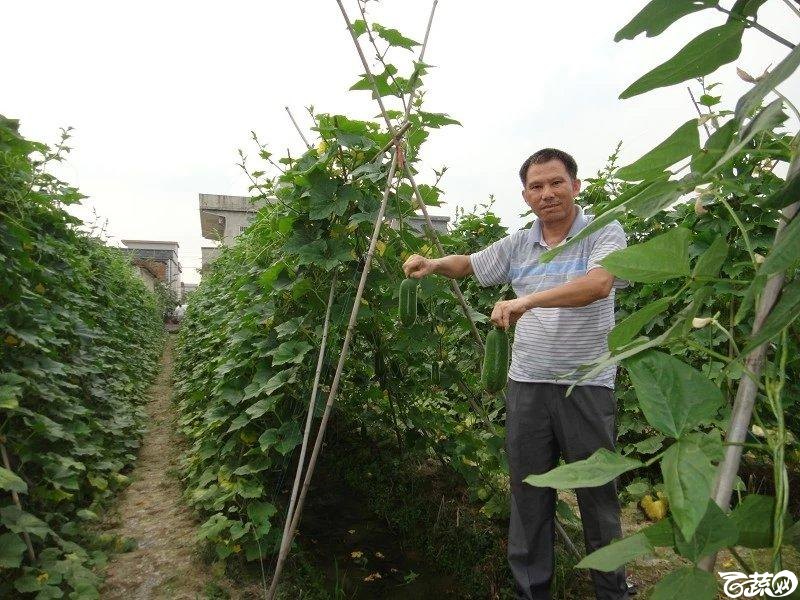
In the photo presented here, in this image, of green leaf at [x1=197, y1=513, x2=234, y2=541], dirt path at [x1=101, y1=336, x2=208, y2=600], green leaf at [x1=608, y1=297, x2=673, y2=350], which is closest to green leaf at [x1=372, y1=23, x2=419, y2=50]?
green leaf at [x1=608, y1=297, x2=673, y2=350]

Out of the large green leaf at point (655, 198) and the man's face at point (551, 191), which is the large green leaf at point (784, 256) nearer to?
the large green leaf at point (655, 198)

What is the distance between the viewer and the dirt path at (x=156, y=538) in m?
3.05

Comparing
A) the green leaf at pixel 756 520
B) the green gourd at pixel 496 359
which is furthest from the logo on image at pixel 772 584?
the green gourd at pixel 496 359

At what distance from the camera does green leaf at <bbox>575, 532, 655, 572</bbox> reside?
476 millimetres

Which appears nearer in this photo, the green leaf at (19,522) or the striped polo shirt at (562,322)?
the striped polo shirt at (562,322)

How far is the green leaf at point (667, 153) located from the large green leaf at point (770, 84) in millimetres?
72

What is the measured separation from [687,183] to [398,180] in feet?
8.35

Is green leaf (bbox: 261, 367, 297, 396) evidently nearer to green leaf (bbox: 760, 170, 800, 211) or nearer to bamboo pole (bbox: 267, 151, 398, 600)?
bamboo pole (bbox: 267, 151, 398, 600)

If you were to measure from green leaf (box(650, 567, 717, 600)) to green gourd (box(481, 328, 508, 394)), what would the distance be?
1.78m

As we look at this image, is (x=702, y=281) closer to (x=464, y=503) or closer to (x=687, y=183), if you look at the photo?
(x=687, y=183)

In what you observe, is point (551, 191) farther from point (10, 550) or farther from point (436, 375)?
point (10, 550)

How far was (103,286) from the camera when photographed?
23.0 feet

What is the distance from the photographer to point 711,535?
46 cm

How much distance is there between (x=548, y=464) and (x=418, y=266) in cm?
115
